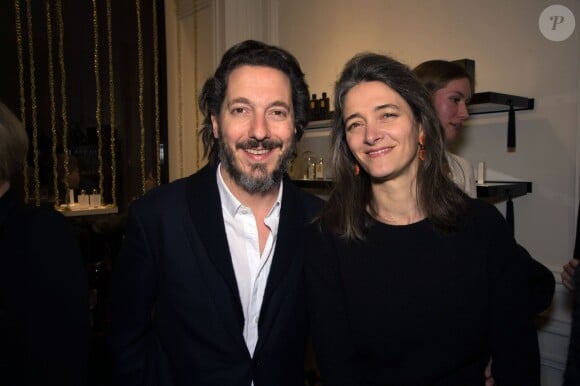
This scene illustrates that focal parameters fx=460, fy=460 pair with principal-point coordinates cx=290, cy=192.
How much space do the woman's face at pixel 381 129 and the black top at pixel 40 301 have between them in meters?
0.94

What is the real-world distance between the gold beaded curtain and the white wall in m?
2.65

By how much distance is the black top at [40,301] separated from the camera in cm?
125

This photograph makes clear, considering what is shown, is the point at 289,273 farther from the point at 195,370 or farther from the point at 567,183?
the point at 567,183

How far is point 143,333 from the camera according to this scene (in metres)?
1.54

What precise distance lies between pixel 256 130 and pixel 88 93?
11.5 feet

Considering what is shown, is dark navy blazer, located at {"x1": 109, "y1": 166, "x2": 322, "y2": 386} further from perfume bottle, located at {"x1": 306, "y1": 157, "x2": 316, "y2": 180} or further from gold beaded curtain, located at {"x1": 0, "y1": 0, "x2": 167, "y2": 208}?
gold beaded curtain, located at {"x1": 0, "y1": 0, "x2": 167, "y2": 208}

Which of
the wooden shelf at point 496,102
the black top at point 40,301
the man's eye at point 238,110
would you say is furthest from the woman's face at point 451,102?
the black top at point 40,301

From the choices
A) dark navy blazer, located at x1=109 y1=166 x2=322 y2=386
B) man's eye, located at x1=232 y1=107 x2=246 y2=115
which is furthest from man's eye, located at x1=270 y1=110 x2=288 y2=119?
dark navy blazer, located at x1=109 y1=166 x2=322 y2=386

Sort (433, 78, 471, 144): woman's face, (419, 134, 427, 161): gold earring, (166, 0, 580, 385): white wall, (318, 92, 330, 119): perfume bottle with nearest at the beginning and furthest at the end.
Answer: (419, 134, 427, 161): gold earring < (433, 78, 471, 144): woman's face < (166, 0, 580, 385): white wall < (318, 92, 330, 119): perfume bottle

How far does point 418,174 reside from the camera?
154 centimetres

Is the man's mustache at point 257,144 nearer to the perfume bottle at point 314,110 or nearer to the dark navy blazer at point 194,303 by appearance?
the dark navy blazer at point 194,303

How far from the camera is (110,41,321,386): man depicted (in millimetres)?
1430

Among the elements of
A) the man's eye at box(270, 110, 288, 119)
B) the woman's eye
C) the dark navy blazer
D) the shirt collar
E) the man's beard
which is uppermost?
the man's eye at box(270, 110, 288, 119)

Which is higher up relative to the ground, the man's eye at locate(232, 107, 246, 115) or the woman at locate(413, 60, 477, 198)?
the woman at locate(413, 60, 477, 198)
